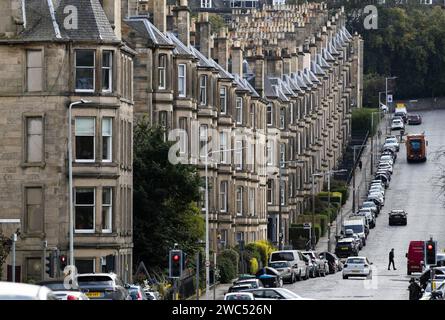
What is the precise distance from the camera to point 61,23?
2810 inches

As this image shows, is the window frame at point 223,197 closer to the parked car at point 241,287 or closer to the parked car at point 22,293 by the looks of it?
the parked car at point 241,287

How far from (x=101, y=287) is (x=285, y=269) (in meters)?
42.7

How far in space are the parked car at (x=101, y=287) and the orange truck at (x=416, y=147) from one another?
5380 inches

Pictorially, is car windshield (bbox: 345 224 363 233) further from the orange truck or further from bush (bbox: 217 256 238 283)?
the orange truck

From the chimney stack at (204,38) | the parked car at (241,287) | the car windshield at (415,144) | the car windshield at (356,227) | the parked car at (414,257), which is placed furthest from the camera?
the car windshield at (415,144)

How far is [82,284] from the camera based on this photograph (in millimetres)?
45969

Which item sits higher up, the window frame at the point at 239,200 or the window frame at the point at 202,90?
the window frame at the point at 202,90

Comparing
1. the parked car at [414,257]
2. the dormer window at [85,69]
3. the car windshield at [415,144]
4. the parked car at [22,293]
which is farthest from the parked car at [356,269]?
the car windshield at [415,144]

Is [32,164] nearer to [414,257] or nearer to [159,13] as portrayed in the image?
[159,13]

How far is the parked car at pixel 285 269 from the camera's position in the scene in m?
87.1

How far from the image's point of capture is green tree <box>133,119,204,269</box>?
78125 millimetres

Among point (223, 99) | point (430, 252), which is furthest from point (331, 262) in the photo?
point (430, 252)

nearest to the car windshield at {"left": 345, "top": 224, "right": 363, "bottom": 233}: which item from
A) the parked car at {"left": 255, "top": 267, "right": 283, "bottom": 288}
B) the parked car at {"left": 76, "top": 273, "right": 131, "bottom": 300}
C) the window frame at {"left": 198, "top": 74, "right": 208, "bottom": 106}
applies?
the window frame at {"left": 198, "top": 74, "right": 208, "bottom": 106}

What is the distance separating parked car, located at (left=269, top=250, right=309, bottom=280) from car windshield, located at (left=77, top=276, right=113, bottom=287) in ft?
142
